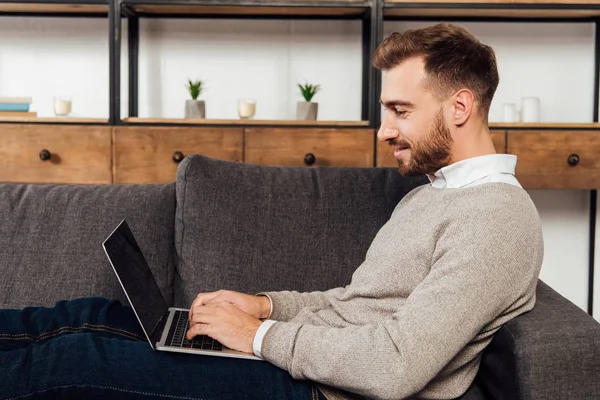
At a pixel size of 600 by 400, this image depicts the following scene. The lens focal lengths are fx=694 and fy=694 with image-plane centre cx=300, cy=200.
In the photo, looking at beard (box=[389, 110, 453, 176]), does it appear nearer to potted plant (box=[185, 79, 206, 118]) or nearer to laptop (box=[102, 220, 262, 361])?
laptop (box=[102, 220, 262, 361])

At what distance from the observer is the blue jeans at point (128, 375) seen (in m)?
1.13

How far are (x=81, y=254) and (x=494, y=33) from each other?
2.11 metres

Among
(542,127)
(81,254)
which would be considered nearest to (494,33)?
(542,127)

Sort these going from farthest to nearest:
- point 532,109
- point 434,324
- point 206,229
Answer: point 532,109 < point 206,229 < point 434,324

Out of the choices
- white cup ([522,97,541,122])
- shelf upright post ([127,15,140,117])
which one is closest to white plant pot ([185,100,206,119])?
shelf upright post ([127,15,140,117])

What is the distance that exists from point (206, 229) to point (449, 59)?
0.74 meters

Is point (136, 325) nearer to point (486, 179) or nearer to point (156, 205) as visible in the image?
point (156, 205)

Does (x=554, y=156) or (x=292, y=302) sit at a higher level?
(x=554, y=156)

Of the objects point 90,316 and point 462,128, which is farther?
point 90,316

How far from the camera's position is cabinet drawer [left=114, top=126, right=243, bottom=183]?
2.64 metres

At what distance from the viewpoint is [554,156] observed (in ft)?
8.68

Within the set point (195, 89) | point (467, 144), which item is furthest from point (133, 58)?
point (467, 144)

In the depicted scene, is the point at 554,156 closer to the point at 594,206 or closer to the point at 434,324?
the point at 594,206

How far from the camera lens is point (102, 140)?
2.65 metres
